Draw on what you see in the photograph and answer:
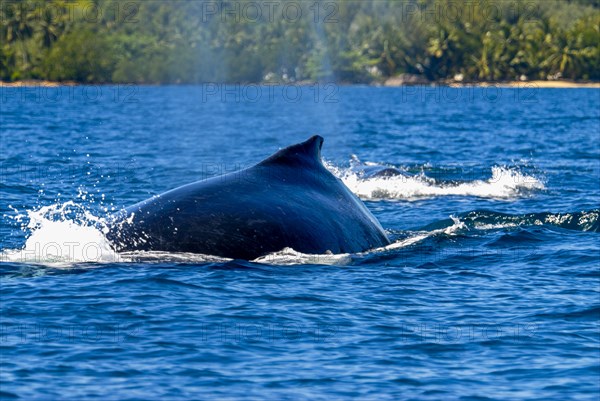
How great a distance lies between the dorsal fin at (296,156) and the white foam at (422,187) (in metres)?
10.2

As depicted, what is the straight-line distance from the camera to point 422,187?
1013 inches

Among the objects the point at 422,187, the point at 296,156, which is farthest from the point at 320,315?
the point at 422,187

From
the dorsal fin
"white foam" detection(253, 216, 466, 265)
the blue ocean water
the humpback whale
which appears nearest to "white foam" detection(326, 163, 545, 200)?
the blue ocean water

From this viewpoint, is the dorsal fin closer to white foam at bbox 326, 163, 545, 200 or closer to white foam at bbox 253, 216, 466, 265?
white foam at bbox 253, 216, 466, 265

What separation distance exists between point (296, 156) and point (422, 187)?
476 inches

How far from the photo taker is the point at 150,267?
13.1m

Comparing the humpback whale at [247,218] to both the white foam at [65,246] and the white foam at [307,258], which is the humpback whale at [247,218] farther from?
the white foam at [65,246]

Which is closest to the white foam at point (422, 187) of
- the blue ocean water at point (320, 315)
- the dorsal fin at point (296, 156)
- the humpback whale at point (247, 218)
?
the blue ocean water at point (320, 315)

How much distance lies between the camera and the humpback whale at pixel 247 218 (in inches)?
506

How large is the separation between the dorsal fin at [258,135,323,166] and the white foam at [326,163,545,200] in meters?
10.2

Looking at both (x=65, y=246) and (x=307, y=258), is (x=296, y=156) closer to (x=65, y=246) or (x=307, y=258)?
(x=307, y=258)

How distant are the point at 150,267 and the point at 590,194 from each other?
15482 mm

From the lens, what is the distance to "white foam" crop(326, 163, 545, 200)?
24.8 m

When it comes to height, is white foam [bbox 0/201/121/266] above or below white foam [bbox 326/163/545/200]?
above
